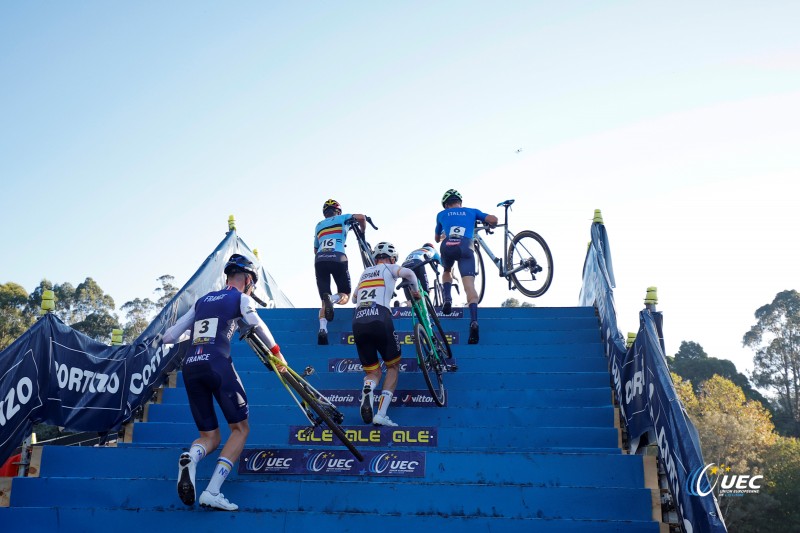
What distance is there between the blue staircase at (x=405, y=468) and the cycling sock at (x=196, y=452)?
1.62 ft

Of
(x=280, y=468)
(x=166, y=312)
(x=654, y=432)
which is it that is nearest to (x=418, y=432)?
(x=280, y=468)

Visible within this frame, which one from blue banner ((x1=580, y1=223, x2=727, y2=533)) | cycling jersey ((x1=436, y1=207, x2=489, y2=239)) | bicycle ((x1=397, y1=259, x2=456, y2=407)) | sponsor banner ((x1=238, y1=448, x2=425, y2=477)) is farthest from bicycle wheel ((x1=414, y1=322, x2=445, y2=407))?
cycling jersey ((x1=436, y1=207, x2=489, y2=239))

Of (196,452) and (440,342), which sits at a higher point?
(440,342)

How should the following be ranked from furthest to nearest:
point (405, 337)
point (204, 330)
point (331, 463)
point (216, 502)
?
1. point (405, 337)
2. point (331, 463)
3. point (204, 330)
4. point (216, 502)

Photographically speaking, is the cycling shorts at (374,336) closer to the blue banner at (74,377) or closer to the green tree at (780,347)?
the blue banner at (74,377)

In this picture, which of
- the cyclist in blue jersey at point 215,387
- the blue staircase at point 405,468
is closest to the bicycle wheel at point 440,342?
the blue staircase at point 405,468

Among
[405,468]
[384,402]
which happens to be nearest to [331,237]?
[384,402]

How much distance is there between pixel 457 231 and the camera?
33.3 ft

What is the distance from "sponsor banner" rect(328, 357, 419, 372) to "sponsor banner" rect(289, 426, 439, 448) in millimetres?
1699

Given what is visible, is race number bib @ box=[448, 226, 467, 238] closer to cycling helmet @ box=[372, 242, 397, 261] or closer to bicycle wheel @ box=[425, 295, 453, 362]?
bicycle wheel @ box=[425, 295, 453, 362]

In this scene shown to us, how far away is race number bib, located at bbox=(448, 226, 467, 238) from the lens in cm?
1009

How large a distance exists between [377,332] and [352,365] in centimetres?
166

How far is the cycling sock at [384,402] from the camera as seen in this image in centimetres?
721

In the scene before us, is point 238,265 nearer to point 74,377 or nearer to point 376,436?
point 376,436
